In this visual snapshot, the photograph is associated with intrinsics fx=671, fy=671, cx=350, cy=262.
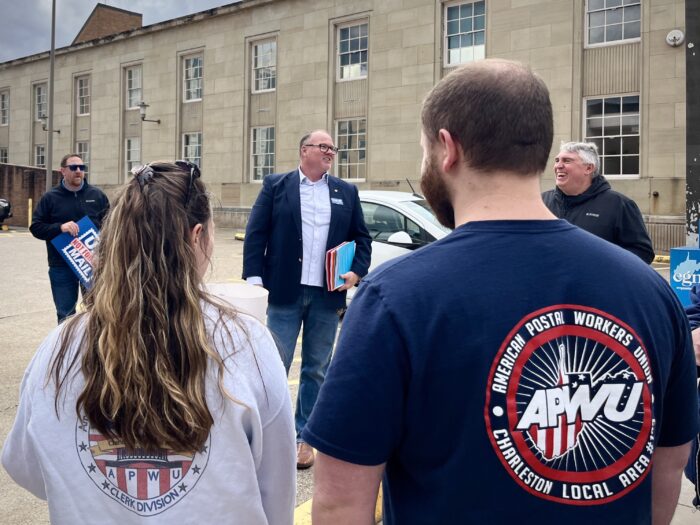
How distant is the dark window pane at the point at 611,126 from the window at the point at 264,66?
44.6 ft

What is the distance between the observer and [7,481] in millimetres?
3904

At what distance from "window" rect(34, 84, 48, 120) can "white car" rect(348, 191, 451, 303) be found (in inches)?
1331

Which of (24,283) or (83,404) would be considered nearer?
(83,404)

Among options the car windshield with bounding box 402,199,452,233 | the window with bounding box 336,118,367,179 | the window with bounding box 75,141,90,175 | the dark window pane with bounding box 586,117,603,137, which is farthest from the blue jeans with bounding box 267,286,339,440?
the window with bounding box 75,141,90,175

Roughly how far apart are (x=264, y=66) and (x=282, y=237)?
2505 cm

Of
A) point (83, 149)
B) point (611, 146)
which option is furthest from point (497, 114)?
point (83, 149)

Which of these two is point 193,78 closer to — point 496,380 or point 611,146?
point 611,146

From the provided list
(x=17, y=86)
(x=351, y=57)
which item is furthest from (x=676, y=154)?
(x=17, y=86)

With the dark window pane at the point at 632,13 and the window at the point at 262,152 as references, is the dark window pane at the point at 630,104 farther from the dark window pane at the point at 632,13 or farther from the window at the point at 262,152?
the window at the point at 262,152

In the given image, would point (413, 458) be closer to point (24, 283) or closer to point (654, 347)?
point (654, 347)

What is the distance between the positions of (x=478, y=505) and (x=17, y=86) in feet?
142

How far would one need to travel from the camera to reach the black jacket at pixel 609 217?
15.4 ft

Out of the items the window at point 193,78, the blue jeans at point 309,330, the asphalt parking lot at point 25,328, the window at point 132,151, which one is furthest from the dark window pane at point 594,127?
the window at point 132,151

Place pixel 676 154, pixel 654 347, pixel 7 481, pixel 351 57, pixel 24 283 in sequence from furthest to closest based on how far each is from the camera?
pixel 351 57 < pixel 676 154 < pixel 24 283 < pixel 7 481 < pixel 654 347
